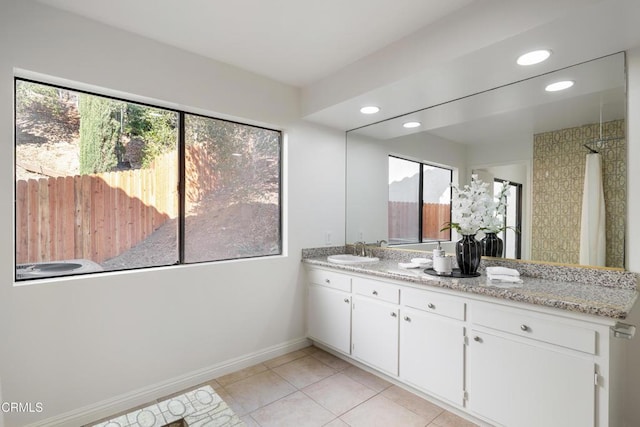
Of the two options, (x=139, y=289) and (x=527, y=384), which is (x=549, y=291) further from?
(x=139, y=289)

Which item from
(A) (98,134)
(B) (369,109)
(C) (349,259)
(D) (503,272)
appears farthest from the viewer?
(C) (349,259)

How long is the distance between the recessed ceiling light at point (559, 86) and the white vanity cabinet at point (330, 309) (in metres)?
2.00

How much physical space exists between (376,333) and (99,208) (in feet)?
7.33

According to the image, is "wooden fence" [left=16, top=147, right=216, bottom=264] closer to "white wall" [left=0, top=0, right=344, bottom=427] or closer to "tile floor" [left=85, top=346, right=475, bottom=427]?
"white wall" [left=0, top=0, right=344, bottom=427]

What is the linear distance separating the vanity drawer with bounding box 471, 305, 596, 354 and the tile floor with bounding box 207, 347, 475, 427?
718mm

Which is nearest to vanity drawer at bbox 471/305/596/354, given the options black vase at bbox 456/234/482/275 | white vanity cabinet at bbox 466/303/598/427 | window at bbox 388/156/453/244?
white vanity cabinet at bbox 466/303/598/427

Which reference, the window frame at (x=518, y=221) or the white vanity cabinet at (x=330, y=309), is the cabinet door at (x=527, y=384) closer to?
the window frame at (x=518, y=221)

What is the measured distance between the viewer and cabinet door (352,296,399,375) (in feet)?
7.74

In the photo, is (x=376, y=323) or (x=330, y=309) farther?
(x=330, y=309)

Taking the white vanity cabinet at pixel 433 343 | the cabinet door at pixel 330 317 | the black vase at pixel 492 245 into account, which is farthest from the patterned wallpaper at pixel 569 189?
Answer: the cabinet door at pixel 330 317

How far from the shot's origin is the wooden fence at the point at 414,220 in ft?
8.93

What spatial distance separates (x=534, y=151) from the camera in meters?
2.22

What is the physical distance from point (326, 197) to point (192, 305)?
166cm

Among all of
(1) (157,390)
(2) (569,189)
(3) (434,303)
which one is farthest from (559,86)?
→ (1) (157,390)
